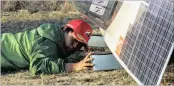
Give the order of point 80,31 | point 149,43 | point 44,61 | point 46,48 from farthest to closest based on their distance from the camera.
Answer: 1. point 80,31
2. point 46,48
3. point 44,61
4. point 149,43

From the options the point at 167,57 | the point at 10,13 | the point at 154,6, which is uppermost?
the point at 154,6

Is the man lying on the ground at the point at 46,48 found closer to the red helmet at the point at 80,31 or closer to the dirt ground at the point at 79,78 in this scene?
the red helmet at the point at 80,31

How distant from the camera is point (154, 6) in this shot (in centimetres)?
572

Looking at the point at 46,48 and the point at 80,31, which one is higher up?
the point at 80,31

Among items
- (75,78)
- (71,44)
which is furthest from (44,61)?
(71,44)

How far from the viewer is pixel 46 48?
6309 mm

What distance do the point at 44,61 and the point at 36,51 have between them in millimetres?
179

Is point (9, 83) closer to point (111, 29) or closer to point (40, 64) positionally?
point (40, 64)

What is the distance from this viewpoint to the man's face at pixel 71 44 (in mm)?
6621

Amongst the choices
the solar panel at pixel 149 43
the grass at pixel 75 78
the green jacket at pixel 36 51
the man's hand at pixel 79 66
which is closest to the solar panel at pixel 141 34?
the solar panel at pixel 149 43

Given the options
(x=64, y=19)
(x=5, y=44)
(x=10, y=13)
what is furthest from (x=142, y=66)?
(x=10, y=13)

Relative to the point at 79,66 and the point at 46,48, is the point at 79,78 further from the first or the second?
the point at 46,48

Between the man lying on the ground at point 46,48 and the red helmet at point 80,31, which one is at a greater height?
the red helmet at point 80,31

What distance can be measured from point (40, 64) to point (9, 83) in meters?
0.45
